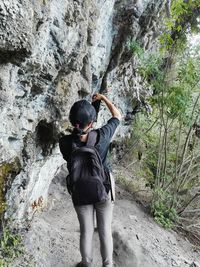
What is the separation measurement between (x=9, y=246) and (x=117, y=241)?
1770 millimetres

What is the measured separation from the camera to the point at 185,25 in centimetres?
598

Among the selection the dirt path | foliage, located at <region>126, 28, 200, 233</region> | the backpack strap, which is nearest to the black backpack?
the backpack strap

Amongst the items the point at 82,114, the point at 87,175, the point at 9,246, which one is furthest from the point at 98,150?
the point at 9,246

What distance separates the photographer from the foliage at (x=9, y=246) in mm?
3230

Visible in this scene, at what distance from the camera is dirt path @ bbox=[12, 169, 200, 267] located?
3.71 metres

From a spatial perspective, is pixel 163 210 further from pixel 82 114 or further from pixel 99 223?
pixel 82 114

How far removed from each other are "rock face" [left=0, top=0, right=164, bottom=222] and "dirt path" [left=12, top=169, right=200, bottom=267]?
0.42 metres

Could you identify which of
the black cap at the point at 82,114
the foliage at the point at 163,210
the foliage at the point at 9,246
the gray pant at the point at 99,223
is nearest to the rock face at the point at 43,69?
the foliage at the point at 9,246

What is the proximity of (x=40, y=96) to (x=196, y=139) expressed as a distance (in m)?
4.38

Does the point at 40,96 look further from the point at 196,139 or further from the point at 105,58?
the point at 196,139

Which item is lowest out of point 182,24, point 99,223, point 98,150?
point 99,223

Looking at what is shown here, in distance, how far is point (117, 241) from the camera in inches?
170

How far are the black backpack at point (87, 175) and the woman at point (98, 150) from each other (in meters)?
0.07

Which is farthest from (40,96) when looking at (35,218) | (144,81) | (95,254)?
(144,81)
